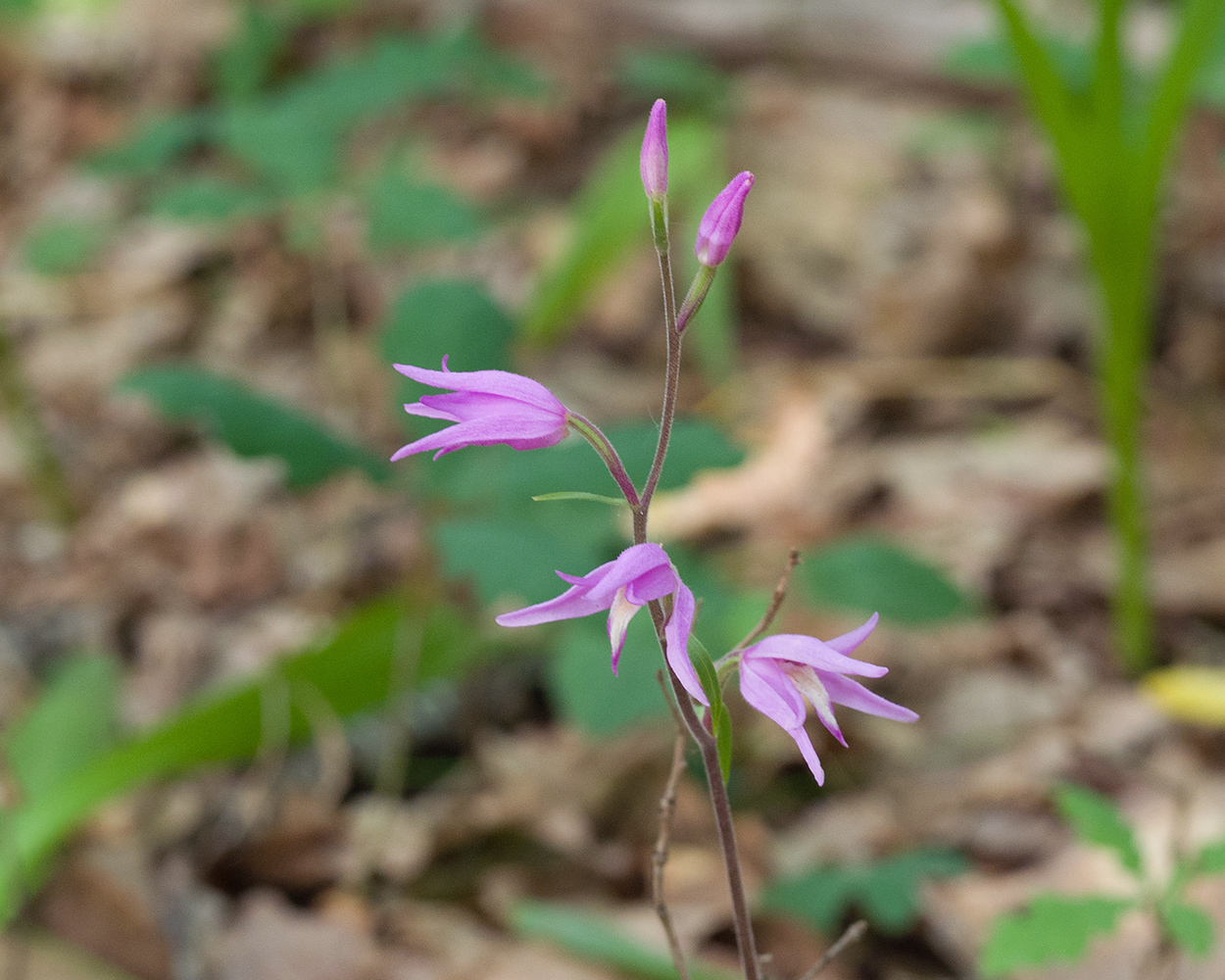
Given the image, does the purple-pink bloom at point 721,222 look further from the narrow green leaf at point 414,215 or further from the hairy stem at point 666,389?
the narrow green leaf at point 414,215

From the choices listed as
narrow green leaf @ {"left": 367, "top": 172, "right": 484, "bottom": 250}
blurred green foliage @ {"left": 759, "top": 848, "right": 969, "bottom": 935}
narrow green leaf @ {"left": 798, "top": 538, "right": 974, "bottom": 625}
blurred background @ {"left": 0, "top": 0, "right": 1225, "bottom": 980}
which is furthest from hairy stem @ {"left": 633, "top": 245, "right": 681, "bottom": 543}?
narrow green leaf @ {"left": 367, "top": 172, "right": 484, "bottom": 250}

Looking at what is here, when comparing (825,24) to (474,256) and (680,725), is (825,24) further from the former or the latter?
(680,725)

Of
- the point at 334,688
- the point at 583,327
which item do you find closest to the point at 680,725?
the point at 334,688

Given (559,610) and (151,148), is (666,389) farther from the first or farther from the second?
(151,148)

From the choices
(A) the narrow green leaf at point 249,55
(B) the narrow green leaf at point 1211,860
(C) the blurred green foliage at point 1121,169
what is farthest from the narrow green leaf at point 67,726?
(A) the narrow green leaf at point 249,55

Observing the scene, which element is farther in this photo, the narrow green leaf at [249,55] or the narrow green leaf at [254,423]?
the narrow green leaf at [249,55]

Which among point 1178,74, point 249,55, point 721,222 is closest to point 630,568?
point 721,222
